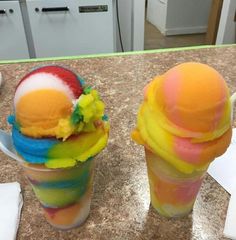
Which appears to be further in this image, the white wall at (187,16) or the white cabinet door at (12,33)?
the white wall at (187,16)

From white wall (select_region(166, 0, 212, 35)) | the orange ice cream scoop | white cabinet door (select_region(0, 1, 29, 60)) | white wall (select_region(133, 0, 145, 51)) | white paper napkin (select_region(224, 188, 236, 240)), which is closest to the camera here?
the orange ice cream scoop

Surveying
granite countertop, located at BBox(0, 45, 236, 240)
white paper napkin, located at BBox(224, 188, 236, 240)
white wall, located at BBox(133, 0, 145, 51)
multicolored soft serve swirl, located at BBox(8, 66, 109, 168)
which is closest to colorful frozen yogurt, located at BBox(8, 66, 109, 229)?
multicolored soft serve swirl, located at BBox(8, 66, 109, 168)

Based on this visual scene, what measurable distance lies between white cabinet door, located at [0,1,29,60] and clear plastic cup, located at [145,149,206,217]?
130cm

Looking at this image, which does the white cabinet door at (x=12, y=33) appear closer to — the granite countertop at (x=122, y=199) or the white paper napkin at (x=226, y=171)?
the granite countertop at (x=122, y=199)

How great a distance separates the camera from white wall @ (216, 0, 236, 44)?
180 cm

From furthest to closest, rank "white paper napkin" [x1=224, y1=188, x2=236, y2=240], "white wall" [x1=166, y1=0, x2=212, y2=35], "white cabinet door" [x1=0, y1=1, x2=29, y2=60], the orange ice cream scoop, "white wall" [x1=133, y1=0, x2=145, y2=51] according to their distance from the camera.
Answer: "white wall" [x1=166, y1=0, x2=212, y2=35]
"white wall" [x1=133, y1=0, x2=145, y2=51]
"white cabinet door" [x1=0, y1=1, x2=29, y2=60]
"white paper napkin" [x1=224, y1=188, x2=236, y2=240]
the orange ice cream scoop

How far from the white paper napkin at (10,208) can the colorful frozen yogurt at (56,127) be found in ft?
0.37

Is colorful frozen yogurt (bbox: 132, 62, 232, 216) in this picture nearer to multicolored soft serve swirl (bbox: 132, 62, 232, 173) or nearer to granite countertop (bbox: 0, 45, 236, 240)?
multicolored soft serve swirl (bbox: 132, 62, 232, 173)

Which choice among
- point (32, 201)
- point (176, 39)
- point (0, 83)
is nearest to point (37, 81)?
point (32, 201)

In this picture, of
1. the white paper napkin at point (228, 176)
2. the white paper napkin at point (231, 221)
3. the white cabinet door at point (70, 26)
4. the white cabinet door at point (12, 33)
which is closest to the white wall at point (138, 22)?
the white cabinet door at point (70, 26)

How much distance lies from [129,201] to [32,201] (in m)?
0.16

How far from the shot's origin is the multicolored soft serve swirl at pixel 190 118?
326mm

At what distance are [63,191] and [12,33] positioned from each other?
1329 mm

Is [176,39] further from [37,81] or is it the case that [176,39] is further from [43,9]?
[37,81]
